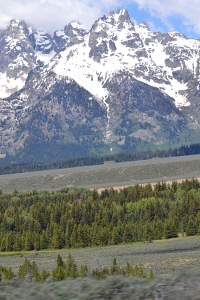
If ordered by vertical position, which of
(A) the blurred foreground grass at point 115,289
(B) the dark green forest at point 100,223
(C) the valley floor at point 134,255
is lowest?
(C) the valley floor at point 134,255

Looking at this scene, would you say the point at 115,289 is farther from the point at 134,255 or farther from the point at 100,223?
the point at 100,223

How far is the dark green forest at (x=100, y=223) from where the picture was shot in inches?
4353

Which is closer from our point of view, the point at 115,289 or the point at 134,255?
the point at 115,289

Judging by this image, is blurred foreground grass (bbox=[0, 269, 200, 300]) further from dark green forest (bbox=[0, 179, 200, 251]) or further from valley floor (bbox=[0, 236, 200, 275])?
dark green forest (bbox=[0, 179, 200, 251])

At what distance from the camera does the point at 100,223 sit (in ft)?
405

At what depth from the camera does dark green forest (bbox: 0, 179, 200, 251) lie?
110562 millimetres

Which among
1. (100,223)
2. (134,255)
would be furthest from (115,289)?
(100,223)

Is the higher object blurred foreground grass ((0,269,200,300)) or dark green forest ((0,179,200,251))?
blurred foreground grass ((0,269,200,300))

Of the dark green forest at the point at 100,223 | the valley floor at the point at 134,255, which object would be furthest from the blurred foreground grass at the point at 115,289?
the dark green forest at the point at 100,223

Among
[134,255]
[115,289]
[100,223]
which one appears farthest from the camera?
[100,223]

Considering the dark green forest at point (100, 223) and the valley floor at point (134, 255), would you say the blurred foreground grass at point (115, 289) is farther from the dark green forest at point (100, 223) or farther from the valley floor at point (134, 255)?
the dark green forest at point (100, 223)

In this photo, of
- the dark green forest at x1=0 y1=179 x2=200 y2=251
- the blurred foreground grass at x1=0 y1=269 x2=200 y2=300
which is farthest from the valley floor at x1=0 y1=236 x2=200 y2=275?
the blurred foreground grass at x1=0 y1=269 x2=200 y2=300

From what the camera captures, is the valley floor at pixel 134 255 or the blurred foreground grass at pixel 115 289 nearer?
the blurred foreground grass at pixel 115 289

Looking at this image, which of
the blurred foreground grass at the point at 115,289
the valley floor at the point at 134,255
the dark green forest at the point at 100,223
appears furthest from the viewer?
the dark green forest at the point at 100,223
